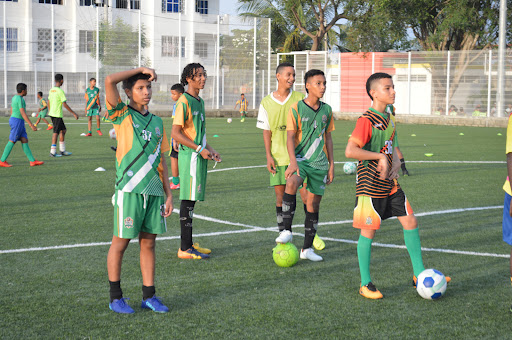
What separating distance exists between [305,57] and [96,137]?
1714cm

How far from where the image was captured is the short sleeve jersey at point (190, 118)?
6.74m

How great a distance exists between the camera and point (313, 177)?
675cm

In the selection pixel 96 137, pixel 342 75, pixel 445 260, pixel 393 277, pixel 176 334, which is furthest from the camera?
pixel 342 75

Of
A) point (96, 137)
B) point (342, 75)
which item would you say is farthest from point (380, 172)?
point (342, 75)

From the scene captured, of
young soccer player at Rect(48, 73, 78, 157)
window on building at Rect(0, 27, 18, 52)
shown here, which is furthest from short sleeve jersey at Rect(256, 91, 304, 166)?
window on building at Rect(0, 27, 18, 52)

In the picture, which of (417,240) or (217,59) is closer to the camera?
(417,240)

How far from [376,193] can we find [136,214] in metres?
1.97

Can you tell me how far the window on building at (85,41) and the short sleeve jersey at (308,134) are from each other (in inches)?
1185

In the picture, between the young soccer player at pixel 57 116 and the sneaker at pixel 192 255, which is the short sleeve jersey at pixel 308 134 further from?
the young soccer player at pixel 57 116

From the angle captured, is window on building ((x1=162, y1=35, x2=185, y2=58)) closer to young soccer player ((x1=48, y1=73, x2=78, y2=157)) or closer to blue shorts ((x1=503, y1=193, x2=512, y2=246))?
young soccer player ((x1=48, y1=73, x2=78, y2=157))

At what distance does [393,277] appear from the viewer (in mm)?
5852

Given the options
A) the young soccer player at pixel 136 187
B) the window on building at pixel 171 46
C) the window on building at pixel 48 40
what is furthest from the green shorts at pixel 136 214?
the window on building at pixel 171 46

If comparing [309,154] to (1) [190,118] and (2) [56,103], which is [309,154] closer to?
(1) [190,118]

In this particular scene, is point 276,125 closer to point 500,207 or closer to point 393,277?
point 393,277
